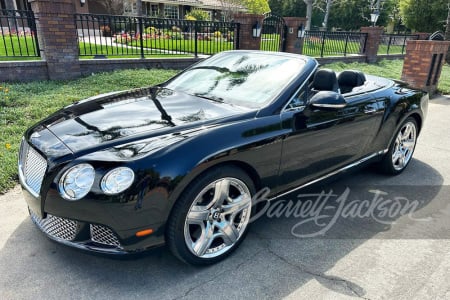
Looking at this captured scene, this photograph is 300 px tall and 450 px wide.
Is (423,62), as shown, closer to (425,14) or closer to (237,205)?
(237,205)

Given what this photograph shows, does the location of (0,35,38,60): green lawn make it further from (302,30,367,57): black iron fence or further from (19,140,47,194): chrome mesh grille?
(302,30,367,57): black iron fence

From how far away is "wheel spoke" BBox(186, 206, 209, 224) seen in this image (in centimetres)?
239

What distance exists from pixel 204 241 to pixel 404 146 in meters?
3.12

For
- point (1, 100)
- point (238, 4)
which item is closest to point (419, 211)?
point (1, 100)

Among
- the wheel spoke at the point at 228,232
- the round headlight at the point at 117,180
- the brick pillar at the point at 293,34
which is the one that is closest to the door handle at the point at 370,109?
the wheel spoke at the point at 228,232

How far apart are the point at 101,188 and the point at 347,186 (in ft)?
9.50

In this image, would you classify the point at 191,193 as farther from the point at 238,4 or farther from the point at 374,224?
the point at 238,4

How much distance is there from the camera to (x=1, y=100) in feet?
18.4

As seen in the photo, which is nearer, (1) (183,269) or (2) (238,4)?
(1) (183,269)

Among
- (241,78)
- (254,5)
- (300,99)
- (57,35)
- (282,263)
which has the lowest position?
(282,263)

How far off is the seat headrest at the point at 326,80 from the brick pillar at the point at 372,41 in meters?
13.1

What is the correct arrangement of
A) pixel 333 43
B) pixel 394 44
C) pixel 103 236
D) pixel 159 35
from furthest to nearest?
pixel 394 44 < pixel 333 43 < pixel 159 35 < pixel 103 236

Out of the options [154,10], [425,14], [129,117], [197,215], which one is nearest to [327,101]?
[197,215]

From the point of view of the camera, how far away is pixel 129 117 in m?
2.77
